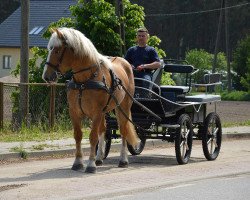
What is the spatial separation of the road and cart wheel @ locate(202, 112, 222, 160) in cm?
24

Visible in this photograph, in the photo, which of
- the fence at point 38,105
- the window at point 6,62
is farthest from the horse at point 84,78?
the window at point 6,62

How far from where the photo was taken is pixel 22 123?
20562 millimetres

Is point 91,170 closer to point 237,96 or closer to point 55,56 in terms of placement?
point 55,56

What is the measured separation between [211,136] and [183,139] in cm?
133

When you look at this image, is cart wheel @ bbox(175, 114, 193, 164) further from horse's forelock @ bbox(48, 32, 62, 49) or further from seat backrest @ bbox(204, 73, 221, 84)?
horse's forelock @ bbox(48, 32, 62, 49)

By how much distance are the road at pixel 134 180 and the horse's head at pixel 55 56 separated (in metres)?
1.59

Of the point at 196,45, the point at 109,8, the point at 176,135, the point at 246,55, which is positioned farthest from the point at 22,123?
the point at 196,45

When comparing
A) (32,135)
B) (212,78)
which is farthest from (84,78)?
(32,135)

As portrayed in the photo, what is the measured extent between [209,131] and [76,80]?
405 centimetres

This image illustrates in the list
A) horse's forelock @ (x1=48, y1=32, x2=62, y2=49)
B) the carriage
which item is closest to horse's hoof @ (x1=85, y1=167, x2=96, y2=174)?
the carriage

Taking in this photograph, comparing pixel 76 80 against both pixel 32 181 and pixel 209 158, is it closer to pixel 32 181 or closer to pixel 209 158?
pixel 32 181

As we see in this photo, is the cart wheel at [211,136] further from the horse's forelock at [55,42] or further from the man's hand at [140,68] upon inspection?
the horse's forelock at [55,42]

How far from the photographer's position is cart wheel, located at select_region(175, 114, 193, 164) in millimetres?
14705

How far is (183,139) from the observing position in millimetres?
14992
